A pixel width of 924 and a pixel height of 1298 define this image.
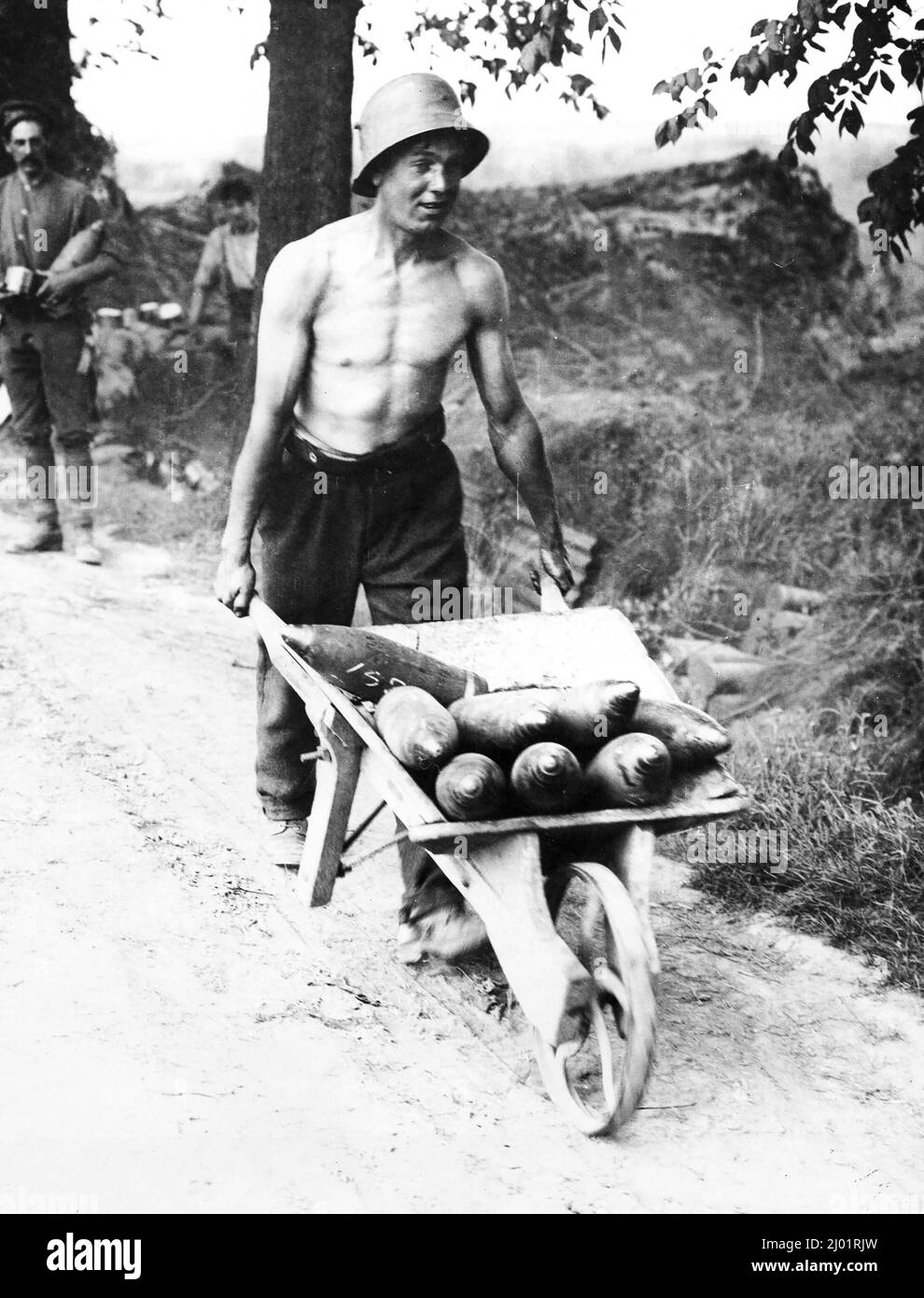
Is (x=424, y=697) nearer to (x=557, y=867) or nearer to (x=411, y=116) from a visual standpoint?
(x=557, y=867)

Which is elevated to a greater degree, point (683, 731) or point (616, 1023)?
point (683, 731)

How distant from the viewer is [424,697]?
359cm

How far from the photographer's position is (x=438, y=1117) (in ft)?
11.6

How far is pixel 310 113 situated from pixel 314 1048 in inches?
150

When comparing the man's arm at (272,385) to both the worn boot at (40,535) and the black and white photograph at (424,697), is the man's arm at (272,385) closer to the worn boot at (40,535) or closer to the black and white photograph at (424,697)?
the black and white photograph at (424,697)

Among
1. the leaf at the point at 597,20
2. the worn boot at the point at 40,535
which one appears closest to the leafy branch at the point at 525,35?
the leaf at the point at 597,20

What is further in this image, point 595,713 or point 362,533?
point 362,533

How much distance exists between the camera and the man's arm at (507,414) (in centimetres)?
445

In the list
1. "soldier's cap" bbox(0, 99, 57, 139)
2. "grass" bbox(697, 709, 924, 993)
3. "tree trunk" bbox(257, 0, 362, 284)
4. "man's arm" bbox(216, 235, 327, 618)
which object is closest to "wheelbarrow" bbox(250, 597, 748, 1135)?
"man's arm" bbox(216, 235, 327, 618)

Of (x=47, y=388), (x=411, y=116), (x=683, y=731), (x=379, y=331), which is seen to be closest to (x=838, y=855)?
(x=683, y=731)

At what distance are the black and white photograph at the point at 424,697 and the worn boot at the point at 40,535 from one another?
0.23 feet

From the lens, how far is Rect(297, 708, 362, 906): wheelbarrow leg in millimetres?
3814

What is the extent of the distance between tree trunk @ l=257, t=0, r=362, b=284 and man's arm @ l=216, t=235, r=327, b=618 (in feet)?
5.86

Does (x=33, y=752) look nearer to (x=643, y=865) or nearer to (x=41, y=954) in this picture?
(x=41, y=954)
